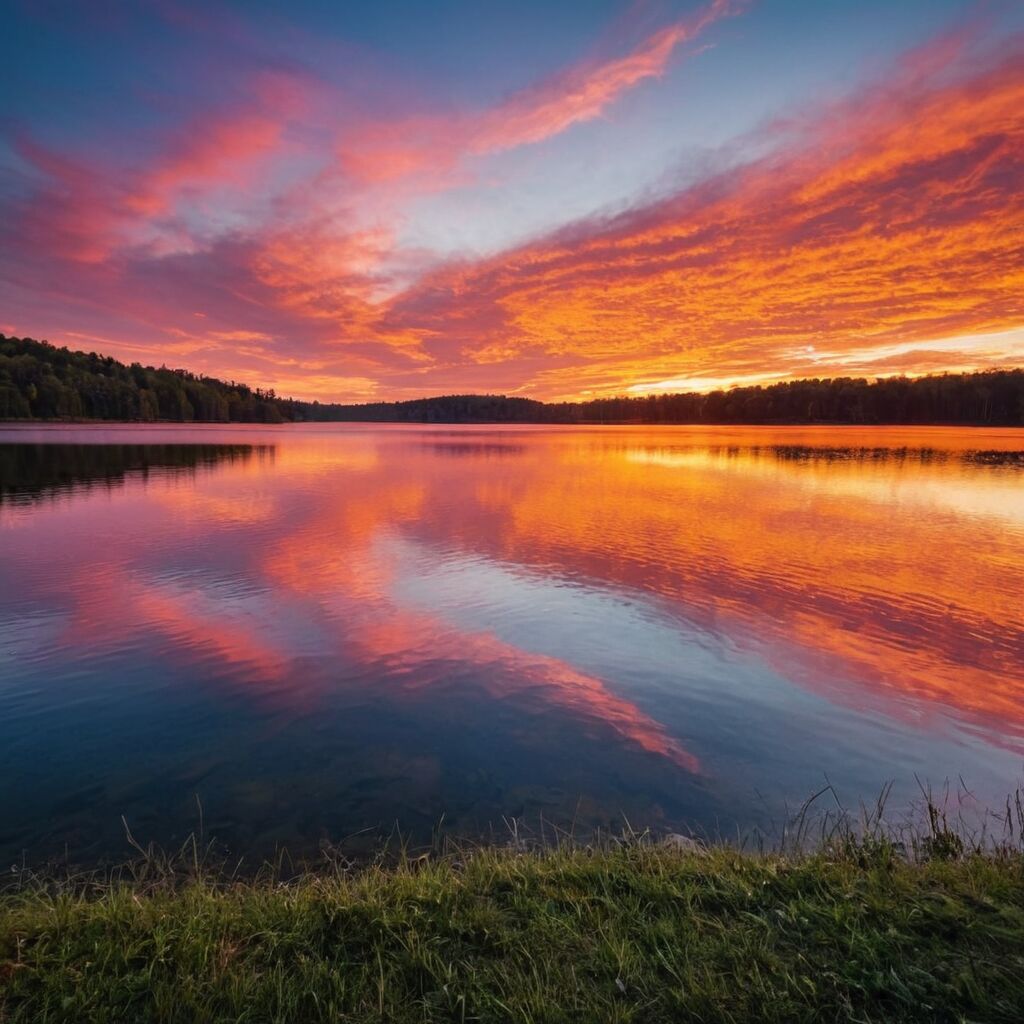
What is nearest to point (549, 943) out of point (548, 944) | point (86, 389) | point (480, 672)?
point (548, 944)

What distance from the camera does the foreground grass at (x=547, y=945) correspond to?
12.8 ft

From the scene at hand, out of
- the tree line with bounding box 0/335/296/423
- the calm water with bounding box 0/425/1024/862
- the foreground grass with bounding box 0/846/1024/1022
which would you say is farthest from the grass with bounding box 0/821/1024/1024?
the tree line with bounding box 0/335/296/423

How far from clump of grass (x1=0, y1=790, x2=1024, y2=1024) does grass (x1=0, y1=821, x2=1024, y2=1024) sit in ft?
0.05

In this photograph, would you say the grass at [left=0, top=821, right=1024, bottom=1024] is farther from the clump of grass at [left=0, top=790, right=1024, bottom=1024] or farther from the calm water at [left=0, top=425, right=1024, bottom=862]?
the calm water at [left=0, top=425, right=1024, bottom=862]

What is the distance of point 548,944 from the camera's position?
4.54 m

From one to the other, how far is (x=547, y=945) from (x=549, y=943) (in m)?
0.03

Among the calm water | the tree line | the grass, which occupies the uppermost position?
the tree line

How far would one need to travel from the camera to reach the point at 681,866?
5562mm

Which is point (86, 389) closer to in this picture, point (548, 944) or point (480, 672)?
point (480, 672)

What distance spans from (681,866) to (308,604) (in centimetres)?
1265

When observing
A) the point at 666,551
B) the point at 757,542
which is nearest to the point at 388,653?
the point at 666,551

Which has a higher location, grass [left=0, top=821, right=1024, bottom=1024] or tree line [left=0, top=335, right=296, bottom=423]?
tree line [left=0, top=335, right=296, bottom=423]

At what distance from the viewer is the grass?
3.91 metres

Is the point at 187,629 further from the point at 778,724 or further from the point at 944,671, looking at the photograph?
the point at 944,671
